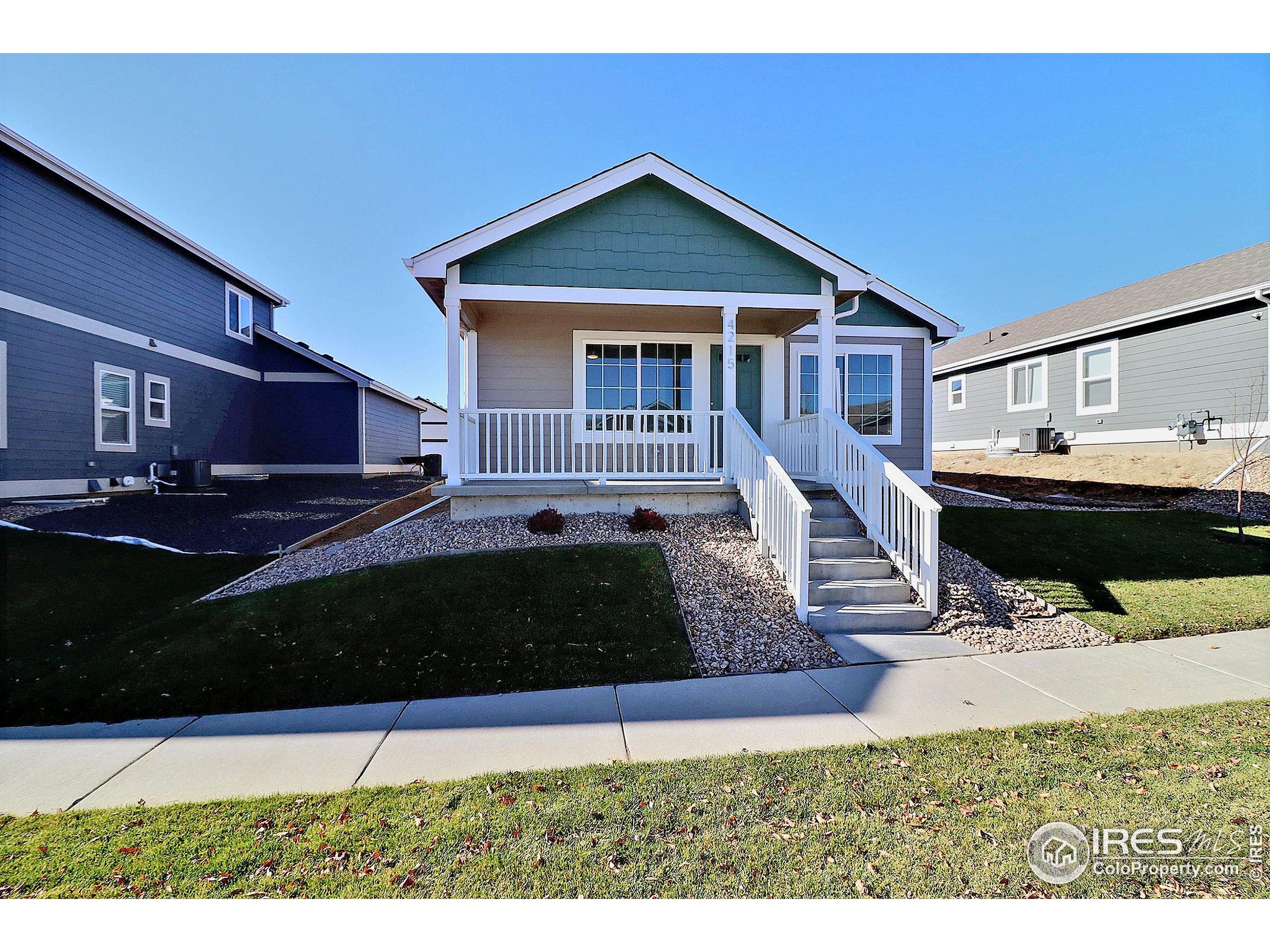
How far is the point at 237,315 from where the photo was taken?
1557 centimetres

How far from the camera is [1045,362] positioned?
16266mm

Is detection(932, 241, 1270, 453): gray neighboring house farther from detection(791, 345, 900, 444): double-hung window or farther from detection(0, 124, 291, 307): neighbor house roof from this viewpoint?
detection(0, 124, 291, 307): neighbor house roof

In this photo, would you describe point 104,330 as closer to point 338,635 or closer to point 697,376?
point 338,635

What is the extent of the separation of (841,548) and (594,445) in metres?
3.97

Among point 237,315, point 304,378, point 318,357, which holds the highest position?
point 237,315

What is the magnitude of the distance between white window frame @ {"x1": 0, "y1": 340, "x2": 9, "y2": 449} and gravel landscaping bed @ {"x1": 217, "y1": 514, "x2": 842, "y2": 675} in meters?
6.50

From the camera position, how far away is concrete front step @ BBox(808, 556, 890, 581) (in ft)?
19.1

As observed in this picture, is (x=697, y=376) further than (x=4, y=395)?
Yes

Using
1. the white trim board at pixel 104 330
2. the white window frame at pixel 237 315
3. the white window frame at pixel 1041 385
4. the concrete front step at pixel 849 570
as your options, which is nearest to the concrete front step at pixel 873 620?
the concrete front step at pixel 849 570

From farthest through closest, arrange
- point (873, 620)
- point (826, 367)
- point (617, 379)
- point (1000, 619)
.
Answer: point (617, 379), point (826, 367), point (1000, 619), point (873, 620)

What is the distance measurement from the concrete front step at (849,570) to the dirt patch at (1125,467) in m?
9.40

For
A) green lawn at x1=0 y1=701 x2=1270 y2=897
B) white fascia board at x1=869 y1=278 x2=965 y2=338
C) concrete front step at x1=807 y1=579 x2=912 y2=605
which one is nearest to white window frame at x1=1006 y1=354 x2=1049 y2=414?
white fascia board at x1=869 y1=278 x2=965 y2=338

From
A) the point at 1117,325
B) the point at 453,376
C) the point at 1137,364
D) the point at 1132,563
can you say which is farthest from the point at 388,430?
the point at 1137,364
